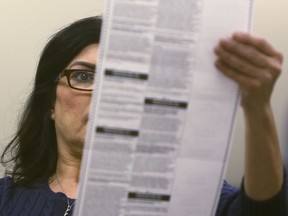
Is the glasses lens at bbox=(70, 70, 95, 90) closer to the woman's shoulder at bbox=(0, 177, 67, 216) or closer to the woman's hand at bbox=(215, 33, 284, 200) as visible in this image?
the woman's shoulder at bbox=(0, 177, 67, 216)

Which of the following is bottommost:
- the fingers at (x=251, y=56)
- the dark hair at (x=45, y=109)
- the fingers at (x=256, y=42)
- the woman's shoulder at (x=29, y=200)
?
the woman's shoulder at (x=29, y=200)

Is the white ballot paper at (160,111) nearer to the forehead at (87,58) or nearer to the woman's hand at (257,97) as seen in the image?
the woman's hand at (257,97)

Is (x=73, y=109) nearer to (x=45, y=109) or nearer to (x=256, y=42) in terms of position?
(x=45, y=109)

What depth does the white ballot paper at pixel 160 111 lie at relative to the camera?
19.3 inches

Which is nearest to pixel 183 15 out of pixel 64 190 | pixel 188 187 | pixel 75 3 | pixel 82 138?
pixel 188 187

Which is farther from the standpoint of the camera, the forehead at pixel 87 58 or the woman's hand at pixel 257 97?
the forehead at pixel 87 58

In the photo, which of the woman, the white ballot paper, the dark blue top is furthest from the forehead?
the white ballot paper

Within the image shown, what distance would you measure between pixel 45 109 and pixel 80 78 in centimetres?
20

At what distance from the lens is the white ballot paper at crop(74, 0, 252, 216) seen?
49 cm

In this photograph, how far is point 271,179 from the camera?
0.56m

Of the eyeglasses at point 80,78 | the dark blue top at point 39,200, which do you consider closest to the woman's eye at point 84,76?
the eyeglasses at point 80,78

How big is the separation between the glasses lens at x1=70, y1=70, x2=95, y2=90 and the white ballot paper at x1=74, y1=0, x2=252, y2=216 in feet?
1.33

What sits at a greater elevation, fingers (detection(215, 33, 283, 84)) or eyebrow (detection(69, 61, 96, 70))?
fingers (detection(215, 33, 283, 84))

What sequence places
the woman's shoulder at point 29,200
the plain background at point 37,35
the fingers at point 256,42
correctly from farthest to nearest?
1. the plain background at point 37,35
2. the woman's shoulder at point 29,200
3. the fingers at point 256,42
